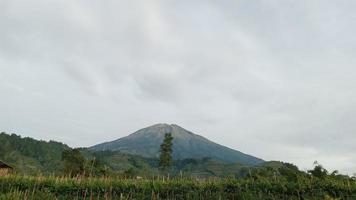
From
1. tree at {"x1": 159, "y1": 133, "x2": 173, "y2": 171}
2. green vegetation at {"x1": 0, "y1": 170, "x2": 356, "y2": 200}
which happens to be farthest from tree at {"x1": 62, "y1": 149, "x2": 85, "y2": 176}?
tree at {"x1": 159, "y1": 133, "x2": 173, "y2": 171}

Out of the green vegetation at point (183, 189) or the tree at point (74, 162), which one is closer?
the green vegetation at point (183, 189)

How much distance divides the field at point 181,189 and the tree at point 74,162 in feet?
51.6

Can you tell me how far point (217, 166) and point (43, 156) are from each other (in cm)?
6393

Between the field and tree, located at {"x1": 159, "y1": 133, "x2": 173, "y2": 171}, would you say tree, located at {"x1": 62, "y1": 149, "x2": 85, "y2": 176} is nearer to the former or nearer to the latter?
the field

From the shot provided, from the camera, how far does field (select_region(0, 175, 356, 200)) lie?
746 inches

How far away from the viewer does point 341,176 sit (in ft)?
87.0

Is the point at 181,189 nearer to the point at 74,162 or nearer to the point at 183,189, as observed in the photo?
the point at 183,189

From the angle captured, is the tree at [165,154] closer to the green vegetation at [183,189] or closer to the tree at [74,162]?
the tree at [74,162]

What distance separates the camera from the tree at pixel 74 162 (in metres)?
38.0

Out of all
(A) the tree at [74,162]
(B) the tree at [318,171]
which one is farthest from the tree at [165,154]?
(B) the tree at [318,171]

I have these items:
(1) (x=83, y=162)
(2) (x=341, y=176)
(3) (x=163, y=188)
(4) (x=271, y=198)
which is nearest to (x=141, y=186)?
(3) (x=163, y=188)

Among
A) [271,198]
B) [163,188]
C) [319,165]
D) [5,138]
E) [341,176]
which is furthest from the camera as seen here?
[5,138]

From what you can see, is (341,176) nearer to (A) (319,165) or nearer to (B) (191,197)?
(A) (319,165)

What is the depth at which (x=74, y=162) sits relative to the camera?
39844 millimetres
